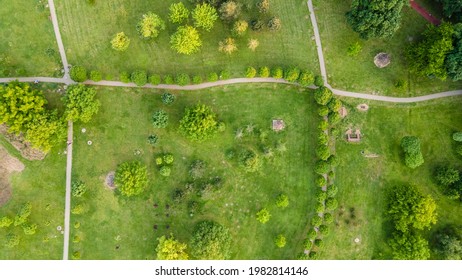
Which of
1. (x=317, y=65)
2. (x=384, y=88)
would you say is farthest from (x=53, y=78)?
(x=384, y=88)

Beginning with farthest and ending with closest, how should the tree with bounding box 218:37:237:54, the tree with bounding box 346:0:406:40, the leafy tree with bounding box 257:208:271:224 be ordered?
the tree with bounding box 218:37:237:54 → the leafy tree with bounding box 257:208:271:224 → the tree with bounding box 346:0:406:40

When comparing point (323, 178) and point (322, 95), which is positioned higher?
point (322, 95)

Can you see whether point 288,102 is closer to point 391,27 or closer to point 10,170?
point 391,27

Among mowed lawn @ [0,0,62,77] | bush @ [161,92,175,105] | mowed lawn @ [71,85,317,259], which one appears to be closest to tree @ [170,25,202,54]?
bush @ [161,92,175,105]

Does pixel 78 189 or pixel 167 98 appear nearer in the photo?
pixel 78 189

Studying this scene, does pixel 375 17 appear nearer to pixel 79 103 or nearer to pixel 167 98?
pixel 167 98

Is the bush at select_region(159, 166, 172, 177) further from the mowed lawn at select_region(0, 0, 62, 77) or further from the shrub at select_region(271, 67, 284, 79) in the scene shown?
the mowed lawn at select_region(0, 0, 62, 77)

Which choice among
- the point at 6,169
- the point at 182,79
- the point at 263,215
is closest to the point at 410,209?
the point at 263,215
